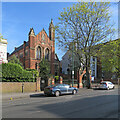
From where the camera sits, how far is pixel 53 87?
53.1 feet

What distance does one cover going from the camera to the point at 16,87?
64.7ft

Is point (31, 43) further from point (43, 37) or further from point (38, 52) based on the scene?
point (43, 37)

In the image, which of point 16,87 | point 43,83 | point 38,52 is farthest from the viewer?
point 38,52

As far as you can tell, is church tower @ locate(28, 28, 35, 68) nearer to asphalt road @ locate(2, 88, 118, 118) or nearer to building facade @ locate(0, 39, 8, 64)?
building facade @ locate(0, 39, 8, 64)

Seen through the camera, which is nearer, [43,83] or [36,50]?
[43,83]

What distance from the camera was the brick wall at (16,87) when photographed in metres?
18.7

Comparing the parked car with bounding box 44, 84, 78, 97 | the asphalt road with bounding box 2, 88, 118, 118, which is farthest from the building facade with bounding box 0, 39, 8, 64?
the asphalt road with bounding box 2, 88, 118, 118

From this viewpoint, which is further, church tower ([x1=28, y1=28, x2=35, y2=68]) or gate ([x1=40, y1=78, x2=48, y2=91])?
church tower ([x1=28, y1=28, x2=35, y2=68])

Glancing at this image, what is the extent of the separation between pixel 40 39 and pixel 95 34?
2433 cm

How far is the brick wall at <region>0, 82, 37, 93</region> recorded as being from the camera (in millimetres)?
18728

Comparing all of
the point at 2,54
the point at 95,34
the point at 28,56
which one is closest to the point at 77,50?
the point at 95,34

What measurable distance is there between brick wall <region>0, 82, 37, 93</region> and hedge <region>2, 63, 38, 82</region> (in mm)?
654

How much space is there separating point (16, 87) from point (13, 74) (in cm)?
189

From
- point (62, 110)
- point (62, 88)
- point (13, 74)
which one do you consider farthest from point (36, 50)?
point (62, 110)
